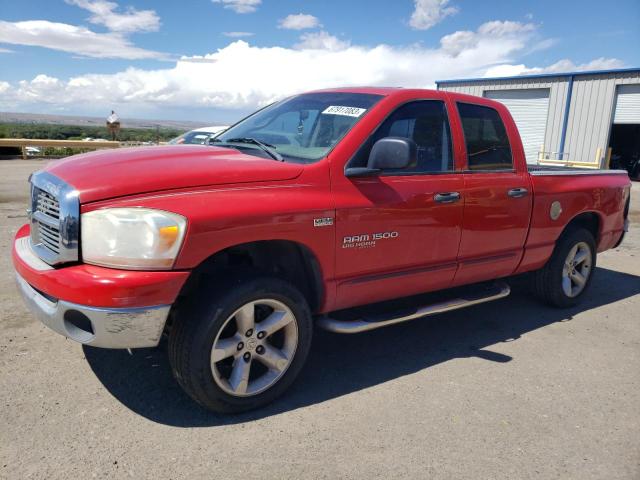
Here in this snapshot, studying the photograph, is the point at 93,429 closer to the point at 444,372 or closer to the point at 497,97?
the point at 444,372

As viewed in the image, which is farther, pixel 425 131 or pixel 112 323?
pixel 425 131

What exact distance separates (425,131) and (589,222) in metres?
2.53

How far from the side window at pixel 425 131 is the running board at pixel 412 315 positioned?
990 millimetres

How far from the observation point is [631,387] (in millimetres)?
3629

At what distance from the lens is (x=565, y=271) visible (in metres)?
5.11

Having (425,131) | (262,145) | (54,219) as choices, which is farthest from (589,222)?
(54,219)

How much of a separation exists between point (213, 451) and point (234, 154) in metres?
1.77

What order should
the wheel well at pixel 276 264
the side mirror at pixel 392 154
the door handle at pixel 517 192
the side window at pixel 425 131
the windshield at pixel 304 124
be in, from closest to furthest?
the wheel well at pixel 276 264, the side mirror at pixel 392 154, the windshield at pixel 304 124, the side window at pixel 425 131, the door handle at pixel 517 192

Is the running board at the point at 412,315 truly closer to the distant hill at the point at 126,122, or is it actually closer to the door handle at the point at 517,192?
the door handle at the point at 517,192

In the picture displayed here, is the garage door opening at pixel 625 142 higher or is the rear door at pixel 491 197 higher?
the garage door opening at pixel 625 142

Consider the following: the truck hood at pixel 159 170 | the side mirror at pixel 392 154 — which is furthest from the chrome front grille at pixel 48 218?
the side mirror at pixel 392 154

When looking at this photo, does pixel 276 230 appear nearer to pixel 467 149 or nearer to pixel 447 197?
pixel 447 197

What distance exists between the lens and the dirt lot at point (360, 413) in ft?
8.67

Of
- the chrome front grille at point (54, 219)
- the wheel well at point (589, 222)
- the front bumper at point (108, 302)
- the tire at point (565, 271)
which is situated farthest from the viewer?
the wheel well at point (589, 222)
